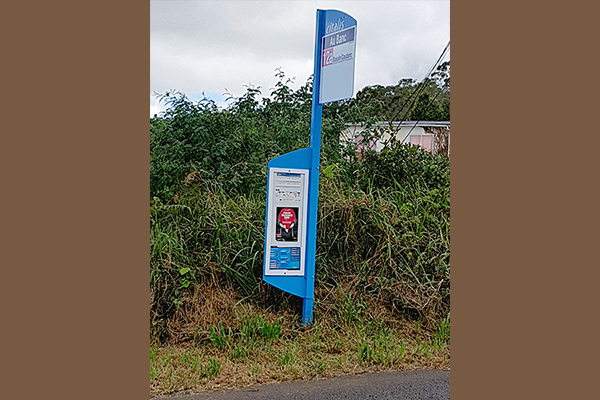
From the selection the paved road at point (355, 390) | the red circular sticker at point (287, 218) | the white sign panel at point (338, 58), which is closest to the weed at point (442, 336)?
the paved road at point (355, 390)

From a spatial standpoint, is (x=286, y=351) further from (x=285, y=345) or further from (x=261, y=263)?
(x=261, y=263)

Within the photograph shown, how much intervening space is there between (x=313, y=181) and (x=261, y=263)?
1029mm

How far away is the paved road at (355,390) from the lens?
4.15 metres

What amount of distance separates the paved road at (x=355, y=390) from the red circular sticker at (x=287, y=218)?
4.92 feet

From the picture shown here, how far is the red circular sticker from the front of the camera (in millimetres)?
5387

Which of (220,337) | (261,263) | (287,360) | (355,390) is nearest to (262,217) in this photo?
(261,263)

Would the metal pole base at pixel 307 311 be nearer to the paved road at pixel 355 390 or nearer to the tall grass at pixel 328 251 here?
the tall grass at pixel 328 251

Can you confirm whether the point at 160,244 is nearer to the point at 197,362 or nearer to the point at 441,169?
the point at 197,362

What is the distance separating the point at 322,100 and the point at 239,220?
5.22 feet

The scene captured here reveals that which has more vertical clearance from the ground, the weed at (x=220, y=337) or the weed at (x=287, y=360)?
the weed at (x=220, y=337)

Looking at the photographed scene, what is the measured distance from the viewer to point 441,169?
7.33m

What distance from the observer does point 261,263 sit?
5.81 meters

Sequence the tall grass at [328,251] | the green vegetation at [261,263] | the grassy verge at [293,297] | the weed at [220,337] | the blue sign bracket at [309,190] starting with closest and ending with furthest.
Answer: the grassy verge at [293,297]
the green vegetation at [261,263]
the weed at [220,337]
the blue sign bracket at [309,190]
the tall grass at [328,251]

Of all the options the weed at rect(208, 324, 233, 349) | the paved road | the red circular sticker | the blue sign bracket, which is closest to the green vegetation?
the weed at rect(208, 324, 233, 349)
